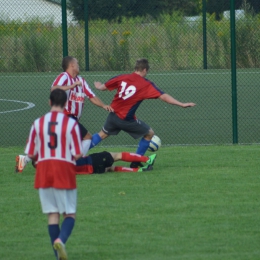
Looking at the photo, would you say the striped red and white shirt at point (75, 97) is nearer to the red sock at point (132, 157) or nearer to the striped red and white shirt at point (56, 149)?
the red sock at point (132, 157)

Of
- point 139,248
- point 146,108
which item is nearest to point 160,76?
point 146,108

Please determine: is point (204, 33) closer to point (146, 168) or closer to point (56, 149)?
point (146, 168)

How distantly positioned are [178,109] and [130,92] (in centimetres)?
891

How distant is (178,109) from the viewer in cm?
1980

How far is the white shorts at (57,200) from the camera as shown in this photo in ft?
20.8

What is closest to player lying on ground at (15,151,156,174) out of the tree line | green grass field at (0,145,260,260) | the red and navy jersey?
green grass field at (0,145,260,260)

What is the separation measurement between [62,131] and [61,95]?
0.28 meters

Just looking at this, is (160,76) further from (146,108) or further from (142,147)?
(142,147)

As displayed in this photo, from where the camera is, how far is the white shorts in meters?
6.34

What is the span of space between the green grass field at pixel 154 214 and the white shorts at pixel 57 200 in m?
0.52

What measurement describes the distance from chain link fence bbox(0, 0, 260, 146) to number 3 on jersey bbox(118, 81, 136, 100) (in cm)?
609

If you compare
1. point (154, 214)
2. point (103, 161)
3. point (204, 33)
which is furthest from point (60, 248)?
point (204, 33)

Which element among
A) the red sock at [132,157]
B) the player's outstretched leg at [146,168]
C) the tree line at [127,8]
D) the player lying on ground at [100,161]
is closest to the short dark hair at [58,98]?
the player lying on ground at [100,161]

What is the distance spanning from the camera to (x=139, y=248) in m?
6.91
